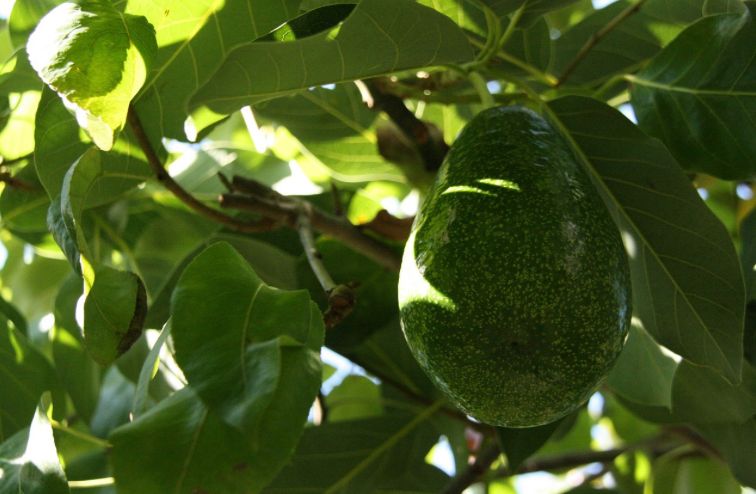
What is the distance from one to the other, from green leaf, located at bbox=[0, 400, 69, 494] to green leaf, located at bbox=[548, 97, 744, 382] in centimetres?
61

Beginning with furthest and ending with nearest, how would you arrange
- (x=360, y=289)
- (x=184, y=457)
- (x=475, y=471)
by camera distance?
(x=475, y=471) < (x=360, y=289) < (x=184, y=457)

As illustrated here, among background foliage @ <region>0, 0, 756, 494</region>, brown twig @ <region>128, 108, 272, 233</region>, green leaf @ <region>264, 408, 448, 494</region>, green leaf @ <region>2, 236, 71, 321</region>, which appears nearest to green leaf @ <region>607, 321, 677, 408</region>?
background foliage @ <region>0, 0, 756, 494</region>

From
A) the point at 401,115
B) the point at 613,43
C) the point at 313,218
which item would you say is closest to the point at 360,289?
the point at 313,218

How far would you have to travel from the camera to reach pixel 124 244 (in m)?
1.39

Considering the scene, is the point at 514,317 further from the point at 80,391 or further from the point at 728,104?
the point at 80,391

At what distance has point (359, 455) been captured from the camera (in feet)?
4.47

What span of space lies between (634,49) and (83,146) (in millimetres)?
722

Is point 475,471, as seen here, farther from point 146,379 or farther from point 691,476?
point 146,379

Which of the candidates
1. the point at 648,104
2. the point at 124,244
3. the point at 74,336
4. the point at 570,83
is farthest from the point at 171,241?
the point at 648,104

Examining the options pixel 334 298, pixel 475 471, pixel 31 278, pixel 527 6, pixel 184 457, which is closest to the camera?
pixel 184 457

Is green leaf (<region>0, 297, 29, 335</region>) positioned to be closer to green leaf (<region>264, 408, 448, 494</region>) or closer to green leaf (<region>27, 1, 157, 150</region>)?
green leaf (<region>264, 408, 448, 494</region>)

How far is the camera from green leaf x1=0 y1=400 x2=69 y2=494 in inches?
31.5

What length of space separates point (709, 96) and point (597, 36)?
8.8 inches

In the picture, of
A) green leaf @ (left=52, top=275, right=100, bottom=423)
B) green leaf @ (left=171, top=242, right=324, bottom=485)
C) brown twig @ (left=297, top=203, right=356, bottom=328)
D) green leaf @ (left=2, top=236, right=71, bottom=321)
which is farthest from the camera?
green leaf @ (left=2, top=236, right=71, bottom=321)
